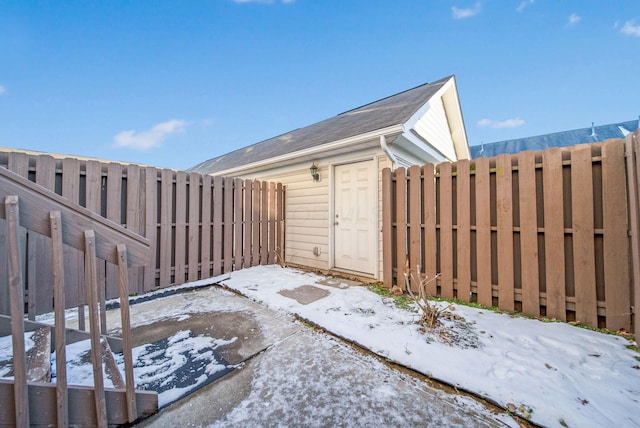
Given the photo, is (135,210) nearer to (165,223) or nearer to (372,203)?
(165,223)

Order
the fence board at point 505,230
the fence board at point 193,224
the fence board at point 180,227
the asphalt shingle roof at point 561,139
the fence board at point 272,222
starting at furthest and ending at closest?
the asphalt shingle roof at point 561,139, the fence board at point 272,222, the fence board at point 193,224, the fence board at point 180,227, the fence board at point 505,230

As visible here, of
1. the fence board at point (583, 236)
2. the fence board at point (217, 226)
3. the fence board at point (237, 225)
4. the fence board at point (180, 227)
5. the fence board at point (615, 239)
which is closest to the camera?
the fence board at point (615, 239)

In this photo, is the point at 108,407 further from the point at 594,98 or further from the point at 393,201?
the point at 594,98

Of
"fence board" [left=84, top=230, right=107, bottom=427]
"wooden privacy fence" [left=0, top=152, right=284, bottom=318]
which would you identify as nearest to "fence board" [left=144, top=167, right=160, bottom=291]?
"wooden privacy fence" [left=0, top=152, right=284, bottom=318]

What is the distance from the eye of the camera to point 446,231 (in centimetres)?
332

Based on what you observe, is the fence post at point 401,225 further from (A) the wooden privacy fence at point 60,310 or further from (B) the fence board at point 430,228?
(A) the wooden privacy fence at point 60,310

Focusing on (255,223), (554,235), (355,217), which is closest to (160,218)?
(255,223)

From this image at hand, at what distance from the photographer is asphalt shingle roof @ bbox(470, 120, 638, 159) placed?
8.49 m

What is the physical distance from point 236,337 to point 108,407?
1086mm

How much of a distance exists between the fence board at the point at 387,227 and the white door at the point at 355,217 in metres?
0.43

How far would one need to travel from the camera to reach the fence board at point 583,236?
7.97ft

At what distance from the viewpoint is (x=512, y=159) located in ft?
9.54

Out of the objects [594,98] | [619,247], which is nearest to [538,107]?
[594,98]

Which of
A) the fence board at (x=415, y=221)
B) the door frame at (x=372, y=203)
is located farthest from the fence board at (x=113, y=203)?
the fence board at (x=415, y=221)
